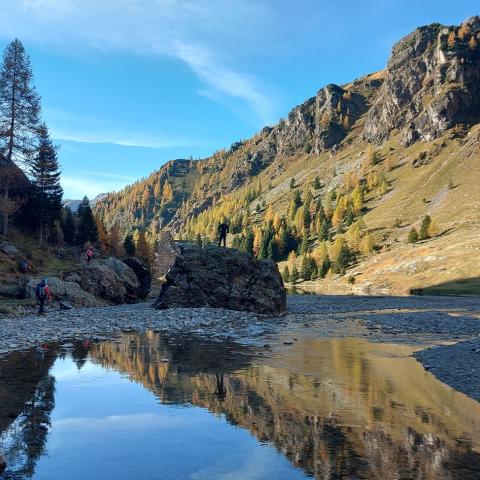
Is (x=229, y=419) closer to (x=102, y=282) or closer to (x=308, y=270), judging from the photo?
(x=102, y=282)

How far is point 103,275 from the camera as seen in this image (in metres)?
49.3

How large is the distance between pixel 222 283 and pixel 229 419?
32043 millimetres

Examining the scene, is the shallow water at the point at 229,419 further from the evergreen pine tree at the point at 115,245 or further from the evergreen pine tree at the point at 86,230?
the evergreen pine tree at the point at 115,245

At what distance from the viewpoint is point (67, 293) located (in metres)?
42.2

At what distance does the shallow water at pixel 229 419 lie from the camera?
8.90 meters

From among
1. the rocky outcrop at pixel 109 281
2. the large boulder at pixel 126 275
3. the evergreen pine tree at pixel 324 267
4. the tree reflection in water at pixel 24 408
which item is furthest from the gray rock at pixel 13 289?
the evergreen pine tree at pixel 324 267

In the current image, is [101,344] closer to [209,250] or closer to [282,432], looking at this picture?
[282,432]

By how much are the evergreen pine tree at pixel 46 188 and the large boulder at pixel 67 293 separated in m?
20.9

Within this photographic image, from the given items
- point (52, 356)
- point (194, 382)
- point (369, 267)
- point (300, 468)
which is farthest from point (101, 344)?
point (369, 267)

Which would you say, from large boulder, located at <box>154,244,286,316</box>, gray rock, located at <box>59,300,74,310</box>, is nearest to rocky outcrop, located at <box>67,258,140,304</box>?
gray rock, located at <box>59,300,74,310</box>

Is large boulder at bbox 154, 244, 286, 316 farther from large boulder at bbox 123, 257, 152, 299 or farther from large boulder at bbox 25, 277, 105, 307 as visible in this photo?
large boulder at bbox 123, 257, 152, 299

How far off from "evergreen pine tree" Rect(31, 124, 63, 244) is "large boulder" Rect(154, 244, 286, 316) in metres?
27.0

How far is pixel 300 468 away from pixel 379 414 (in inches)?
168

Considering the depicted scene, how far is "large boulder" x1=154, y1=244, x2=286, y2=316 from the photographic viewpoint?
1695 inches
